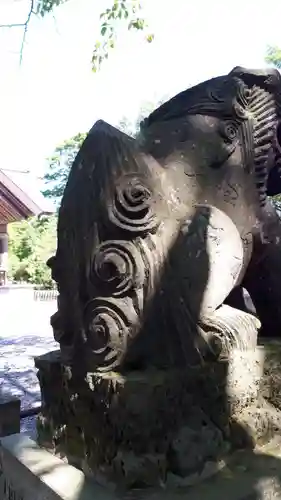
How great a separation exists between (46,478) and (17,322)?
845 centimetres

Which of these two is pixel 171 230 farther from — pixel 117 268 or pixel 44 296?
pixel 44 296

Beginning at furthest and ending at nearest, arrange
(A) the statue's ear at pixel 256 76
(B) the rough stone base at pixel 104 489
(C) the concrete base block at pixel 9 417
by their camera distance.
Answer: (C) the concrete base block at pixel 9 417, (A) the statue's ear at pixel 256 76, (B) the rough stone base at pixel 104 489

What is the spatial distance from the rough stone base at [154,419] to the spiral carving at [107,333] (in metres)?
0.05

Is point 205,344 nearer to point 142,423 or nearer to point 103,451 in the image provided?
point 142,423

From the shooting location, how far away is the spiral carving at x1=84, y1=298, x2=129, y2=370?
145 cm

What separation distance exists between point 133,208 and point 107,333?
0.40 meters

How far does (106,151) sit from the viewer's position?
5.26 feet

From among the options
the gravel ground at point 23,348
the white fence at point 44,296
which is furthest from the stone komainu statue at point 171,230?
the white fence at point 44,296

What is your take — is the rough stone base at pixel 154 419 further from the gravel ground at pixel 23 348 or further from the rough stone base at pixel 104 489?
the gravel ground at pixel 23 348

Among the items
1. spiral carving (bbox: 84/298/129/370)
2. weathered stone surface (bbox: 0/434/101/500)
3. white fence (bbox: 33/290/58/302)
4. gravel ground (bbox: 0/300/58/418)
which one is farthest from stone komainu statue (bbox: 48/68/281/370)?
white fence (bbox: 33/290/58/302)

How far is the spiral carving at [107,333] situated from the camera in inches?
56.9

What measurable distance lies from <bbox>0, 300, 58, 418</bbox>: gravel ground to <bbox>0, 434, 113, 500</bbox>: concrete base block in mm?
1458

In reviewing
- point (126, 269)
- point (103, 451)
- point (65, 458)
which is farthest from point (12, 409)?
point (126, 269)

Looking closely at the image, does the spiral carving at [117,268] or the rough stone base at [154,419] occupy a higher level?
the spiral carving at [117,268]
